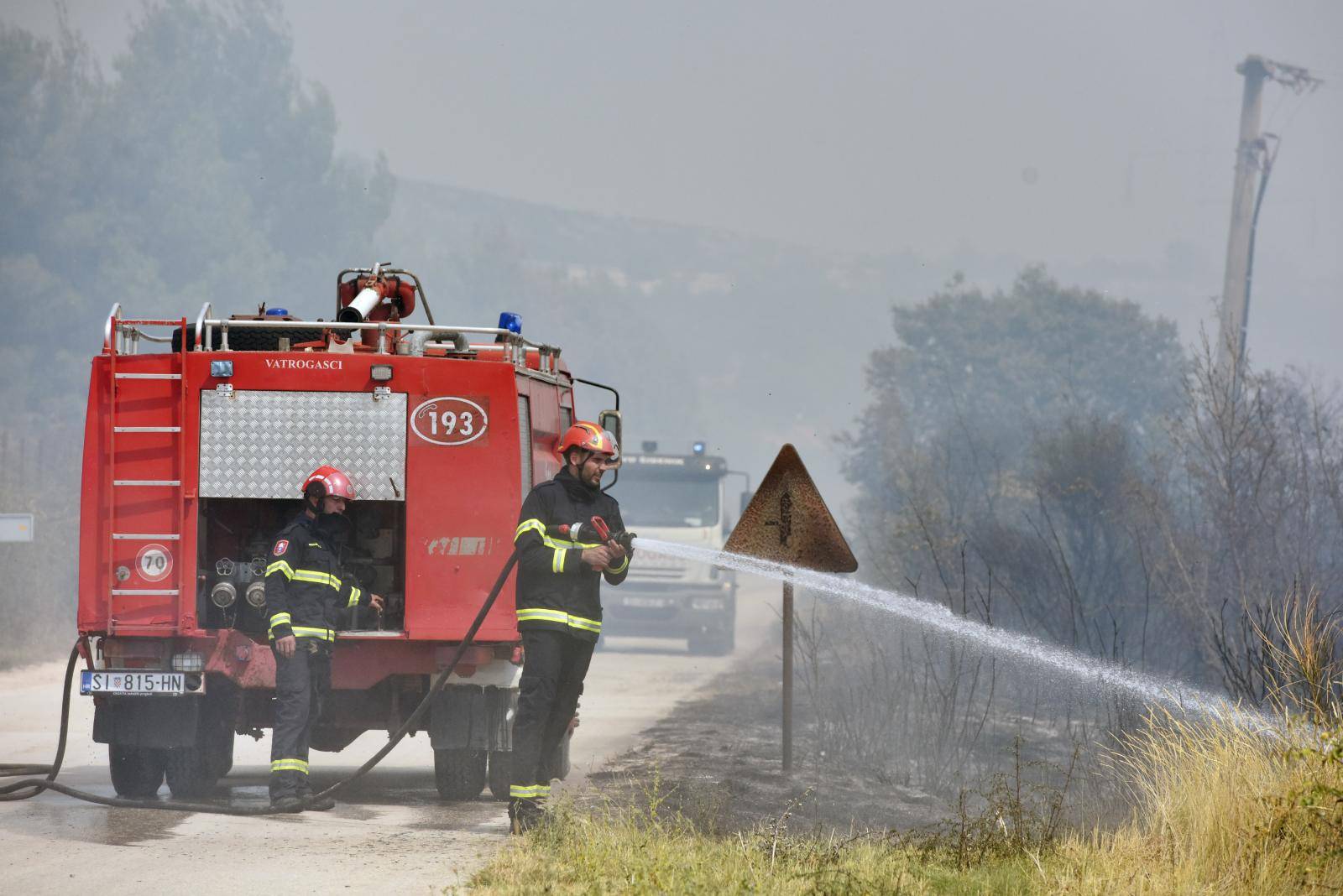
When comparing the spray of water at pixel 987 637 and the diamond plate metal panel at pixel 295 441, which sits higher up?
the diamond plate metal panel at pixel 295 441

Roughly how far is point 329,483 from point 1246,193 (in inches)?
1014

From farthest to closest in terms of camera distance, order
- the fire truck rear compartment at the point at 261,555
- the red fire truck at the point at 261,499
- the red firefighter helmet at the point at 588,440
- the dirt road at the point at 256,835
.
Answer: the fire truck rear compartment at the point at 261,555, the red fire truck at the point at 261,499, the red firefighter helmet at the point at 588,440, the dirt road at the point at 256,835

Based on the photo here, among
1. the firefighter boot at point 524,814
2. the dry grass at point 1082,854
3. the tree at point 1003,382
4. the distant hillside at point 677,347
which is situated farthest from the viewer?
the distant hillside at point 677,347

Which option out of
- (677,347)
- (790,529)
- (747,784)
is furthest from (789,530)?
(677,347)

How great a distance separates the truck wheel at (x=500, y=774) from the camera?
1071 centimetres

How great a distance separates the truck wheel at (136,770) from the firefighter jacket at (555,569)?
8.71ft

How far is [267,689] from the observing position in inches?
403

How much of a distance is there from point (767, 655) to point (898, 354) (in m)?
44.1

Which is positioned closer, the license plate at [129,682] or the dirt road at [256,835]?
the dirt road at [256,835]

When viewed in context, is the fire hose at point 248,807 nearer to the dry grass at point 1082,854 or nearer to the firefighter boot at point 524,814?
the firefighter boot at point 524,814

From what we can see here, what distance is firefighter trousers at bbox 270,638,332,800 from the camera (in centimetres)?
985

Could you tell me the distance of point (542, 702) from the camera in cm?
924

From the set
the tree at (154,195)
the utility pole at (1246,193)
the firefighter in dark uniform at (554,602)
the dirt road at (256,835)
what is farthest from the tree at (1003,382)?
the firefighter in dark uniform at (554,602)

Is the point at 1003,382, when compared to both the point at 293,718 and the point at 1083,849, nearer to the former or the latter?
the point at 293,718
